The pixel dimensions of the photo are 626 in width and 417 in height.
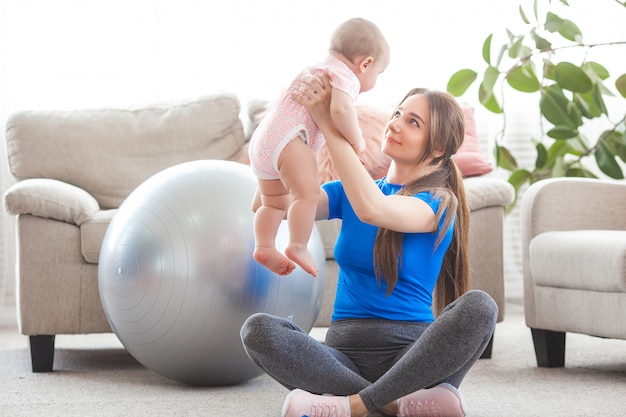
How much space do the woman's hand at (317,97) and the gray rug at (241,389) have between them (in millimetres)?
730

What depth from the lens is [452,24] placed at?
4.34 m

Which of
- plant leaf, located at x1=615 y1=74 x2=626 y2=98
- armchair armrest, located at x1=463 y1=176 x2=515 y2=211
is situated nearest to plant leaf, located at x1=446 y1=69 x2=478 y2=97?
plant leaf, located at x1=615 y1=74 x2=626 y2=98

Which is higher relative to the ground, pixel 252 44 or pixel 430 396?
pixel 252 44

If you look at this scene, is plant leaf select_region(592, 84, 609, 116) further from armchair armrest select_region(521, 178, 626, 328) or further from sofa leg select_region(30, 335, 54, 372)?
sofa leg select_region(30, 335, 54, 372)

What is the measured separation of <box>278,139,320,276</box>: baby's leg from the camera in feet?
5.19

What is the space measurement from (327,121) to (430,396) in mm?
615

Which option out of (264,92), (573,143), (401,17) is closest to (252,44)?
(264,92)

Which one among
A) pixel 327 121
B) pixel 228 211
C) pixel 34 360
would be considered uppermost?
pixel 327 121

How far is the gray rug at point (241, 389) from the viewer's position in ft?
6.61

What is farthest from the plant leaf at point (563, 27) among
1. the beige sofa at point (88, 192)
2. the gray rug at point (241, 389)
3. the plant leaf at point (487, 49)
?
the gray rug at point (241, 389)

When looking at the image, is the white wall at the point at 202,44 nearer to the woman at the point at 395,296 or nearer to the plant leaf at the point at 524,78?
the plant leaf at the point at 524,78

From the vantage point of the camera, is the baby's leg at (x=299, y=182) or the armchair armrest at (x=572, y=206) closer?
the baby's leg at (x=299, y=182)

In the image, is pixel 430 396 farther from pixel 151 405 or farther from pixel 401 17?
pixel 401 17

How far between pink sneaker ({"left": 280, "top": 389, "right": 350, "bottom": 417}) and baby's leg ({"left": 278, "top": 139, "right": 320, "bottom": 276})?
349mm
